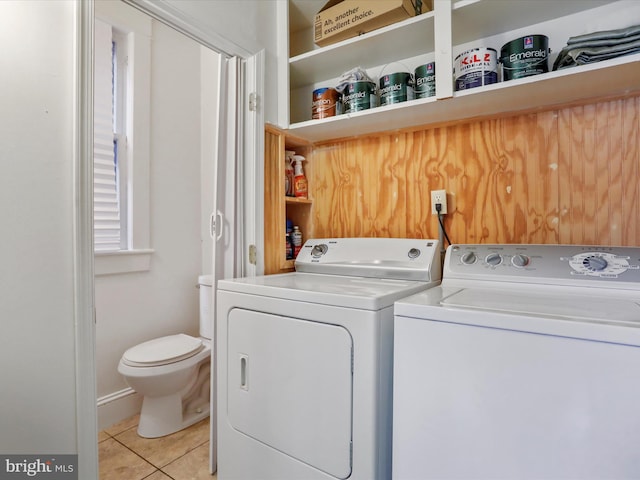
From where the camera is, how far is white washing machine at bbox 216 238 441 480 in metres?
1.03

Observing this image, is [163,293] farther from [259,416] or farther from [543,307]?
[543,307]

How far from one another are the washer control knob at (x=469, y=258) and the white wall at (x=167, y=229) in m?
1.95

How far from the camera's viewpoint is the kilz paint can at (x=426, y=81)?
147 centimetres

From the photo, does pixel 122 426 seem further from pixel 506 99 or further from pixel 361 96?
pixel 506 99

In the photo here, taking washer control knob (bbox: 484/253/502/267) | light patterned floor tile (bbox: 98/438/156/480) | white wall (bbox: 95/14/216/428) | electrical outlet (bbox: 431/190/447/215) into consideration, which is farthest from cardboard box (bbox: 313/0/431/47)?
light patterned floor tile (bbox: 98/438/156/480)

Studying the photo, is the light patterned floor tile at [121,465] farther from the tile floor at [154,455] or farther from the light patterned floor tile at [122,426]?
the light patterned floor tile at [122,426]

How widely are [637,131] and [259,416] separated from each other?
5.70ft

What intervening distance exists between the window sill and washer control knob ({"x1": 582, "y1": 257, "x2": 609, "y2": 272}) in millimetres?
2349

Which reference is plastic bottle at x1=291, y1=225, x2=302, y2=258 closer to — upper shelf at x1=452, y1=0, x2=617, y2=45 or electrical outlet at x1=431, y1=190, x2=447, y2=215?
electrical outlet at x1=431, y1=190, x2=447, y2=215

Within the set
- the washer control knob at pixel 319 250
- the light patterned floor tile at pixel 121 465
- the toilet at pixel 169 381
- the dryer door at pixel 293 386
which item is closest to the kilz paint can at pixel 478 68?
the washer control knob at pixel 319 250

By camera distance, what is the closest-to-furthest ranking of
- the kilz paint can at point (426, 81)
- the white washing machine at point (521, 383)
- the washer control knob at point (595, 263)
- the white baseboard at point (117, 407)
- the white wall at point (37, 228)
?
the white washing machine at point (521, 383) < the white wall at point (37, 228) < the washer control knob at point (595, 263) < the kilz paint can at point (426, 81) < the white baseboard at point (117, 407)

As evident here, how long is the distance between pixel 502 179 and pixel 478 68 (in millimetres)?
483

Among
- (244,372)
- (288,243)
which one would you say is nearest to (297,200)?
(288,243)

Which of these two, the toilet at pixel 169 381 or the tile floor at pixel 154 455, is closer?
the tile floor at pixel 154 455
